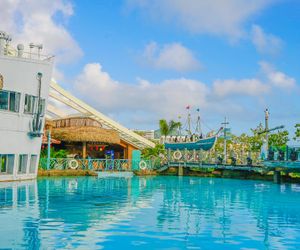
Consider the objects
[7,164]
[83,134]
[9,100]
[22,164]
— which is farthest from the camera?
[83,134]

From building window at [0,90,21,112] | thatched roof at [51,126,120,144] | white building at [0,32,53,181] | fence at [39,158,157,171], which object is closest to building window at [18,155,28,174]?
white building at [0,32,53,181]

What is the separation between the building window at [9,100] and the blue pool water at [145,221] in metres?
6.96

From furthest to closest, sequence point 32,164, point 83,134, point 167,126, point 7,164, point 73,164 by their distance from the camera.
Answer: point 167,126
point 83,134
point 73,164
point 32,164
point 7,164

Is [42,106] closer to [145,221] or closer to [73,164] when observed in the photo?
[73,164]

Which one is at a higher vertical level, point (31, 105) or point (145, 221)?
point (31, 105)

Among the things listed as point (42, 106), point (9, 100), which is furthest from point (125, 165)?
point (9, 100)

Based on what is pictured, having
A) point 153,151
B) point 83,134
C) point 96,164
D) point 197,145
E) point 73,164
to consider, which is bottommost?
point 73,164

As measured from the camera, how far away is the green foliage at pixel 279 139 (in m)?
41.6

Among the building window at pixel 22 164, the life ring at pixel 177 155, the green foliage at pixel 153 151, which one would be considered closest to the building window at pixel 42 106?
the building window at pixel 22 164

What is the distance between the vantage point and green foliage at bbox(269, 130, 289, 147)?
41631 mm

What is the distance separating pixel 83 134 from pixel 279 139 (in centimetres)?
1824

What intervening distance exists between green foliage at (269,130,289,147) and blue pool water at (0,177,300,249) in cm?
2052

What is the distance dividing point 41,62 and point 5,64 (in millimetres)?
2524

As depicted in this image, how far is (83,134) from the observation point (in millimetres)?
39875
